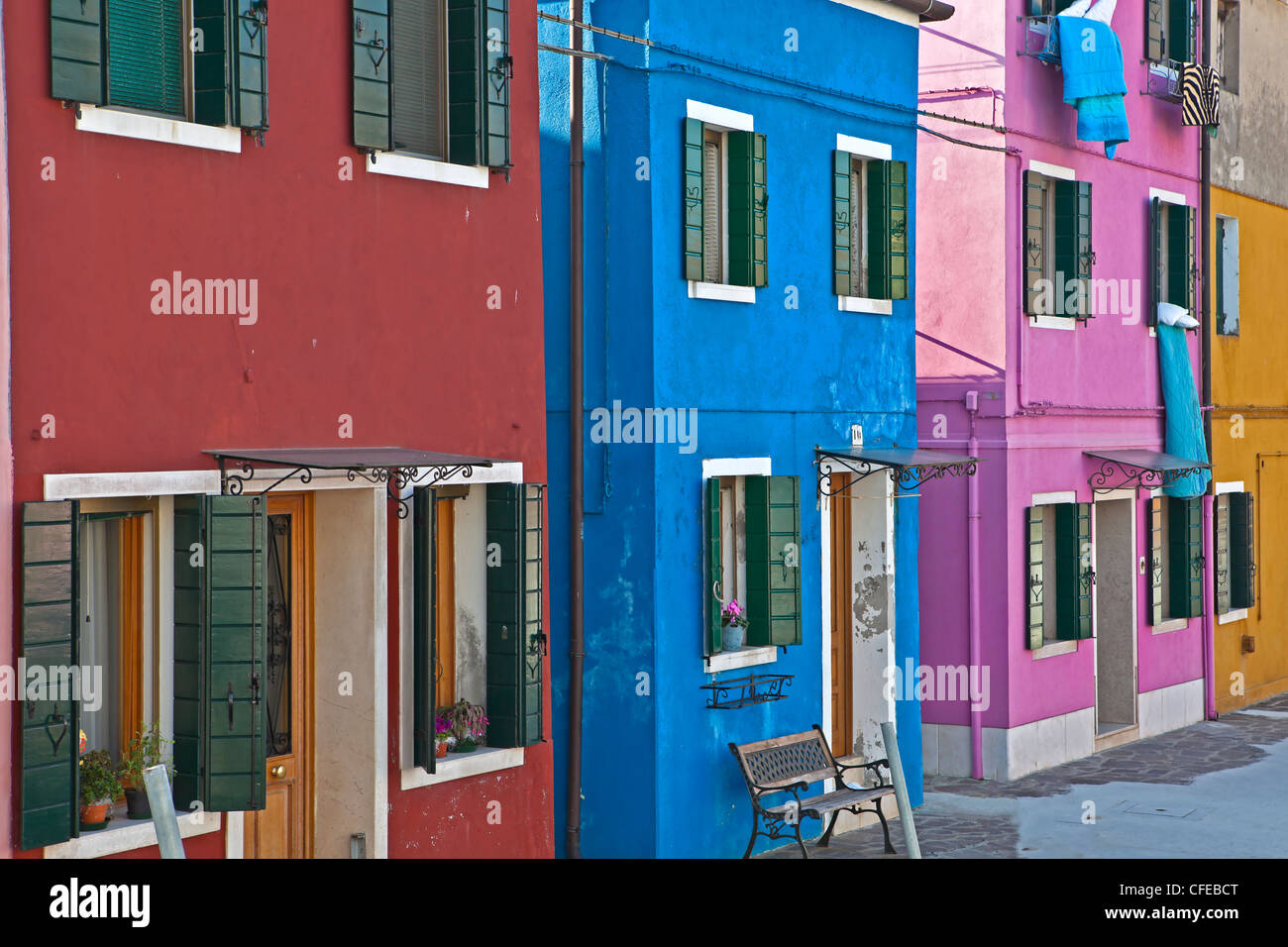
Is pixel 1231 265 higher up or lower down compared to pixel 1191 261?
higher up

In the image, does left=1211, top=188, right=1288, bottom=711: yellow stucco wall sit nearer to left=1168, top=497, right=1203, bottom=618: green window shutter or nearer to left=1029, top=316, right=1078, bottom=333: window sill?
left=1168, top=497, right=1203, bottom=618: green window shutter

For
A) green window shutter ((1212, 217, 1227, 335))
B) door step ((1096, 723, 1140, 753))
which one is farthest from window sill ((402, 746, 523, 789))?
green window shutter ((1212, 217, 1227, 335))

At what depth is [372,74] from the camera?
30.0ft

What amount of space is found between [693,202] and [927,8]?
4049 mm

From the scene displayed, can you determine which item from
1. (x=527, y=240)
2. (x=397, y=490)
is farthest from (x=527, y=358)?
(x=397, y=490)

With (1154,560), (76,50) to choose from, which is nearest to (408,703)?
(76,50)

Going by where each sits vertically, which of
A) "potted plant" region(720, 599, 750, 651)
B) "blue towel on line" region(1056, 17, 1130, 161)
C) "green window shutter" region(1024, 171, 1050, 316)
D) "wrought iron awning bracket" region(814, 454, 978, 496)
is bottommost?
"potted plant" region(720, 599, 750, 651)

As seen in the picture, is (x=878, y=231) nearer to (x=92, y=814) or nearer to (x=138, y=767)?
(x=138, y=767)

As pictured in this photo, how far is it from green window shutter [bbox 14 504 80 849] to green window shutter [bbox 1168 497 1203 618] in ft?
49.4

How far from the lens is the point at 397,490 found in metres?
9.36

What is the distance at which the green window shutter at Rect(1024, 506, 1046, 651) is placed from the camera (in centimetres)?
1647

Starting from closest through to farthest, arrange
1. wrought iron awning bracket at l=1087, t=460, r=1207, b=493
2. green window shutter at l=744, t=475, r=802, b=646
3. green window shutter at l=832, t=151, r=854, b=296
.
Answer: green window shutter at l=744, t=475, r=802, b=646 → green window shutter at l=832, t=151, r=854, b=296 → wrought iron awning bracket at l=1087, t=460, r=1207, b=493

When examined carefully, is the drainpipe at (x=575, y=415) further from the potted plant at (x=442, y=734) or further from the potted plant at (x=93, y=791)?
the potted plant at (x=93, y=791)

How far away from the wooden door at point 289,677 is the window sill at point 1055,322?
9618 millimetres
